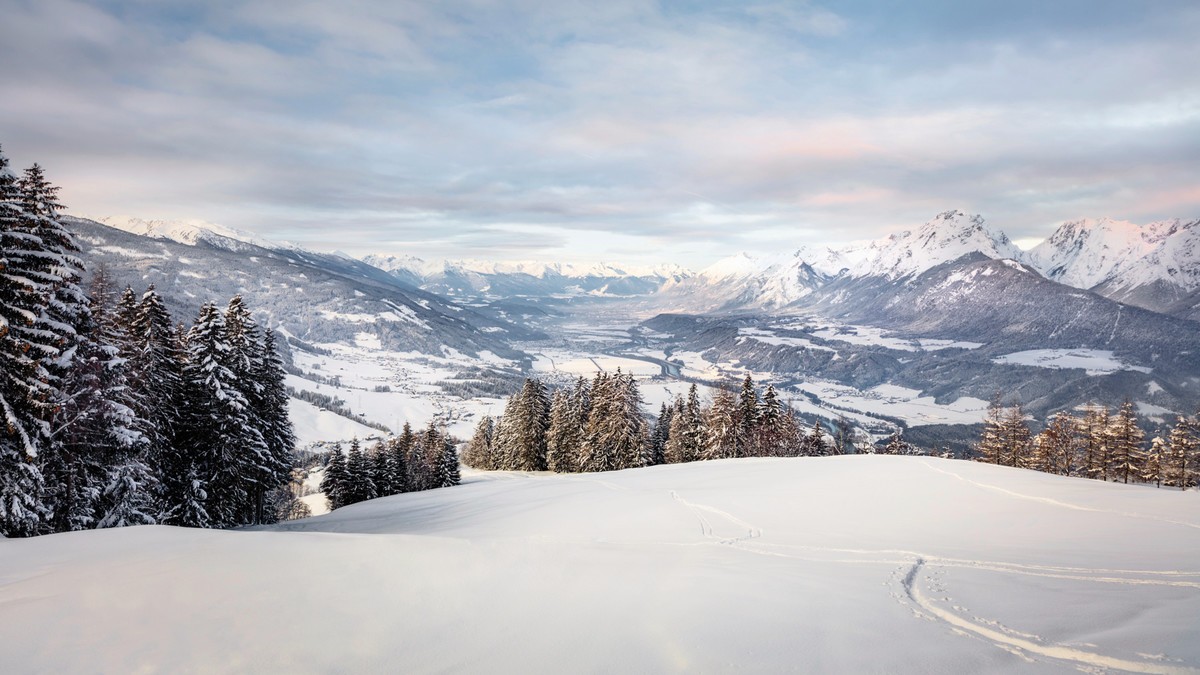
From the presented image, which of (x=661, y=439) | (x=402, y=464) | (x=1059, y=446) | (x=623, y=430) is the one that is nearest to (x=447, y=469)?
(x=402, y=464)

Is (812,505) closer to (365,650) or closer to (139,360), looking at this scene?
(365,650)

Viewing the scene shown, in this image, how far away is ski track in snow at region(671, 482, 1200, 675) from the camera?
20.0ft

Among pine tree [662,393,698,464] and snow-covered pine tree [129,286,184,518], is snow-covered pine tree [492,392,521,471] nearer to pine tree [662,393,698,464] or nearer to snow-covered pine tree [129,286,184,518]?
pine tree [662,393,698,464]

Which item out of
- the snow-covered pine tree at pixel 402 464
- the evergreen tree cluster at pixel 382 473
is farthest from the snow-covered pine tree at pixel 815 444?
the snow-covered pine tree at pixel 402 464

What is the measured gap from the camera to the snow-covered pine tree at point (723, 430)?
49.2m

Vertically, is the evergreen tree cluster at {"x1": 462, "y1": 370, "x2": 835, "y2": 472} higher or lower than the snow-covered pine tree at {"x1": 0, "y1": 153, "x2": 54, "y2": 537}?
lower

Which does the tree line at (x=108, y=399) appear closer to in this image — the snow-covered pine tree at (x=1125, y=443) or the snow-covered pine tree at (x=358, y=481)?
the snow-covered pine tree at (x=358, y=481)

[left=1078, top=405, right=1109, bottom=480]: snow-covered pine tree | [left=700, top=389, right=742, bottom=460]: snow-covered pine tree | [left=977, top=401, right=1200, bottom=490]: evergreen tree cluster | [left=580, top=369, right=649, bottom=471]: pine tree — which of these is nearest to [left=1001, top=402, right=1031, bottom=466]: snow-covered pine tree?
[left=977, top=401, right=1200, bottom=490]: evergreen tree cluster

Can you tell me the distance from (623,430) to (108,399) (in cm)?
3437

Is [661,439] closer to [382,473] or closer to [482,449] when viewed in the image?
[482,449]

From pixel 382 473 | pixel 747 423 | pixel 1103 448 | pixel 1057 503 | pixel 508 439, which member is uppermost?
pixel 1057 503

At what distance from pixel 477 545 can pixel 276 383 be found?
2834 centimetres

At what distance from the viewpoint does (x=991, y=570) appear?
34.7 ft

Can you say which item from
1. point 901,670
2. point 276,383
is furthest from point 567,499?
point 276,383
